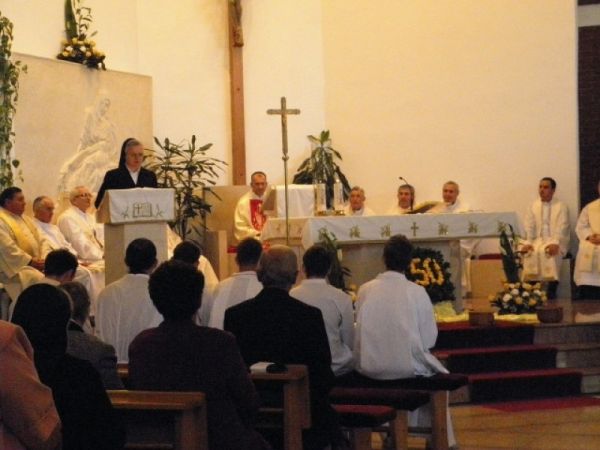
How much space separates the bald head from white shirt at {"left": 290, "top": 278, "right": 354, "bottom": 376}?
0.85 m

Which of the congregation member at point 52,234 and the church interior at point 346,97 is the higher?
the church interior at point 346,97

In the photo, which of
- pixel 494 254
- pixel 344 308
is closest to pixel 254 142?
pixel 494 254

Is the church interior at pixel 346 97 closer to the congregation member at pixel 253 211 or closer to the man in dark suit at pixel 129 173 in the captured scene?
the congregation member at pixel 253 211

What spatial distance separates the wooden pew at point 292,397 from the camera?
4992mm

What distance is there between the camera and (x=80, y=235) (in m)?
11.3

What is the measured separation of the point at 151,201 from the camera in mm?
8797

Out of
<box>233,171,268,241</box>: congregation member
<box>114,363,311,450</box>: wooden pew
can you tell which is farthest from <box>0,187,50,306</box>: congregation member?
<box>114,363,311,450</box>: wooden pew

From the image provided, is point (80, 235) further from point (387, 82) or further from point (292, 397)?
point (292, 397)

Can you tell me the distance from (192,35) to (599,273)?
5.64 m

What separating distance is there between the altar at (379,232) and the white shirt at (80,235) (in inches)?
65.6

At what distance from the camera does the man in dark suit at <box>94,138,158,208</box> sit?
30.2 feet

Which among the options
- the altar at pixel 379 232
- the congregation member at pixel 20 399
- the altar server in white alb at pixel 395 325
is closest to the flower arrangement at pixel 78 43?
the altar at pixel 379 232

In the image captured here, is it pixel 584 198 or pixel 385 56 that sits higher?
pixel 385 56

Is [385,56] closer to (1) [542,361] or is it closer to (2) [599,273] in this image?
(2) [599,273]
